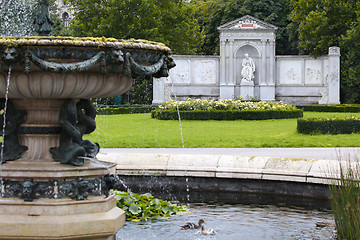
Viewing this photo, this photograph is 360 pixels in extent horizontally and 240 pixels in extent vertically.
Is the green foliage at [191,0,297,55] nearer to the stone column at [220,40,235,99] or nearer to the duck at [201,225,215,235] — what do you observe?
the stone column at [220,40,235,99]

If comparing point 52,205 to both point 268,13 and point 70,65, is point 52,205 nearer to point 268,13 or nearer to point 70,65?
point 70,65

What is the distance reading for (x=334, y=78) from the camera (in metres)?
34.7

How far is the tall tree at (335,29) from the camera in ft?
115

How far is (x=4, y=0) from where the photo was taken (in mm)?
40625

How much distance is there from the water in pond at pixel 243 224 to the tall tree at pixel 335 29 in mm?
27242

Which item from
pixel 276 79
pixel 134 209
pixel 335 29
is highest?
pixel 335 29

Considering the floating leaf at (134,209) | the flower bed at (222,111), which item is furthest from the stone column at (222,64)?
the floating leaf at (134,209)

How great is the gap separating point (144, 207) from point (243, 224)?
4.21 feet

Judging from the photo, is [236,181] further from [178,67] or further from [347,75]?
[347,75]

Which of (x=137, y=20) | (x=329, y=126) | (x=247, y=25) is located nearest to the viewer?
(x=329, y=126)

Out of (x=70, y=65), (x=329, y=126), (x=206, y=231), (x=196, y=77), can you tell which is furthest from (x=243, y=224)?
(x=196, y=77)

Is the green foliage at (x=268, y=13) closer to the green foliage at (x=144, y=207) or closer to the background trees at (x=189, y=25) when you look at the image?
the background trees at (x=189, y=25)

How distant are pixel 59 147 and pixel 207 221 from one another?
2318mm

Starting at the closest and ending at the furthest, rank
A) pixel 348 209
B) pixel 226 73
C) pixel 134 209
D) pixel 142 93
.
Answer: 1. pixel 348 209
2. pixel 134 209
3. pixel 226 73
4. pixel 142 93
